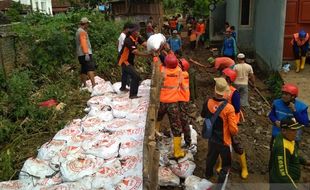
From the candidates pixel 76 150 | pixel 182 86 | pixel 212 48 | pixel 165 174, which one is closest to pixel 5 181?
pixel 76 150

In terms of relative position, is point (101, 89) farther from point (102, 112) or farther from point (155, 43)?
point (155, 43)

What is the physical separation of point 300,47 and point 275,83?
1.19 m

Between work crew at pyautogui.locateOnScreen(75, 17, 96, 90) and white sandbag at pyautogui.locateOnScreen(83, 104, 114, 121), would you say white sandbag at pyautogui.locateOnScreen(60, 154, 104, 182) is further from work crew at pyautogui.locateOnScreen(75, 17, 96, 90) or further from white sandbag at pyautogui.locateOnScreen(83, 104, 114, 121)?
work crew at pyautogui.locateOnScreen(75, 17, 96, 90)

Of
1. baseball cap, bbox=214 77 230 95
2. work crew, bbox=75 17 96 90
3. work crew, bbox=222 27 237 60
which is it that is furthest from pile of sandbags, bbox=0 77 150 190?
work crew, bbox=222 27 237 60

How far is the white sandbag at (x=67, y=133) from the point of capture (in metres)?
5.73

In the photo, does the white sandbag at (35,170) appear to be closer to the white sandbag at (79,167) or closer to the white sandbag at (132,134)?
the white sandbag at (79,167)

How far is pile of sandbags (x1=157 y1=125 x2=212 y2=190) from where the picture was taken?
4.69m

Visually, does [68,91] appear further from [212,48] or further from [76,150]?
[212,48]

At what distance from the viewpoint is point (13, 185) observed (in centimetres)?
475

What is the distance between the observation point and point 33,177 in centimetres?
493

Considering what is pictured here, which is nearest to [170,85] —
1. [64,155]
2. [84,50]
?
[64,155]

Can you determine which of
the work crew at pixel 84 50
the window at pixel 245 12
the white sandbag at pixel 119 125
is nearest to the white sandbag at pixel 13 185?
the white sandbag at pixel 119 125

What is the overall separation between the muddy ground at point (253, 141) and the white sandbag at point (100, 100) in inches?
48.9

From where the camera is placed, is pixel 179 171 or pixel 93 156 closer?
pixel 179 171
